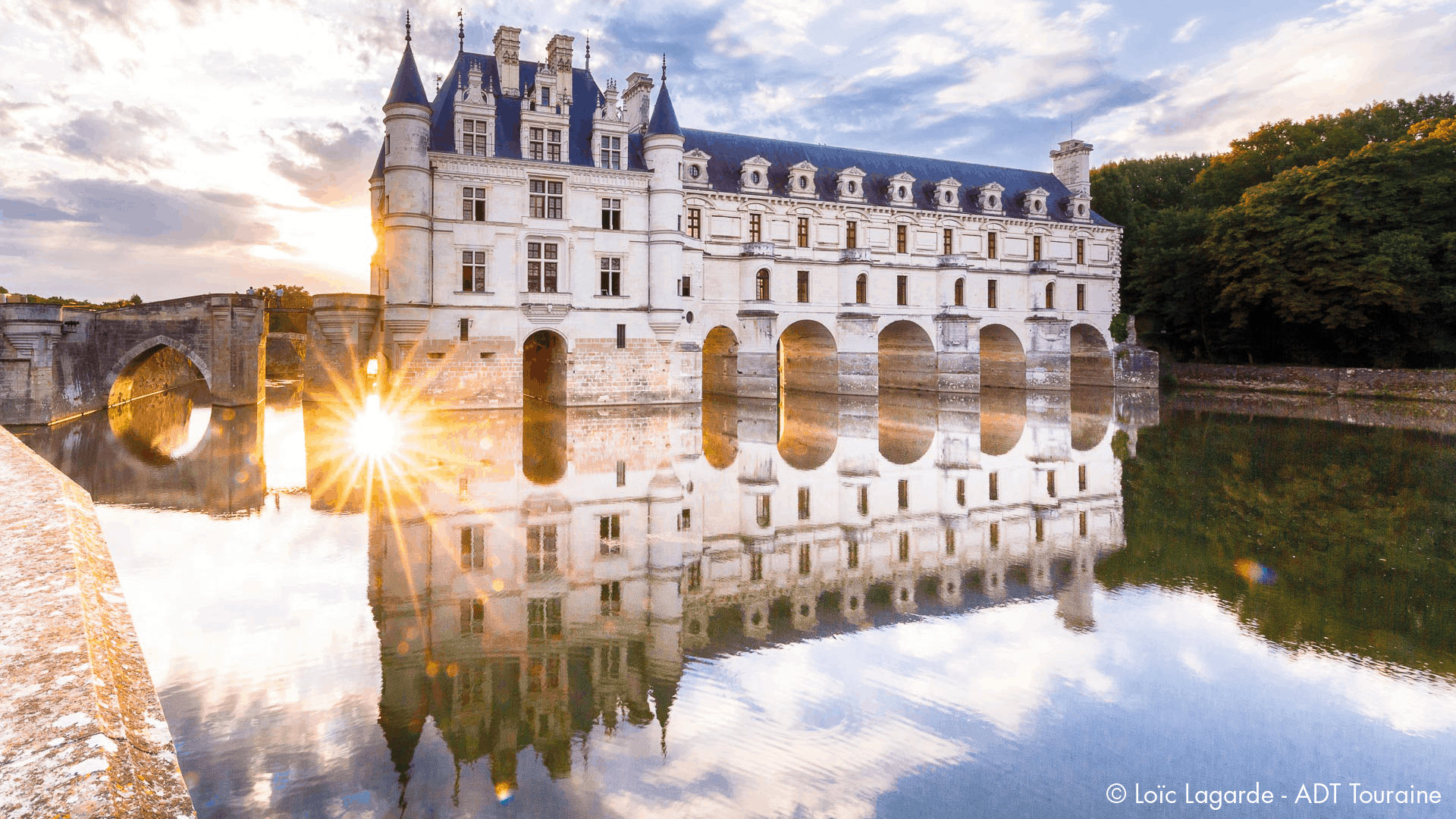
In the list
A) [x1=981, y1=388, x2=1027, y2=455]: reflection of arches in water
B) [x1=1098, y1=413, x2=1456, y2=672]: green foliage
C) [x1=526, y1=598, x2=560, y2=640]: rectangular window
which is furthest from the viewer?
[x1=981, y1=388, x2=1027, y2=455]: reflection of arches in water

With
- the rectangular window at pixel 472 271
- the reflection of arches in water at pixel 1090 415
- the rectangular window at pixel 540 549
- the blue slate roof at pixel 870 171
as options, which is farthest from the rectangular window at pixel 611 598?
the blue slate roof at pixel 870 171

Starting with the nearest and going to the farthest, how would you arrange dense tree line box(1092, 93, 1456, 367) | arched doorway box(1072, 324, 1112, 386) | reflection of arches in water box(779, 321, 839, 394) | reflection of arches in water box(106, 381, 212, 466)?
reflection of arches in water box(106, 381, 212, 466) < dense tree line box(1092, 93, 1456, 367) < reflection of arches in water box(779, 321, 839, 394) < arched doorway box(1072, 324, 1112, 386)

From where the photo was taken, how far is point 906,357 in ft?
136

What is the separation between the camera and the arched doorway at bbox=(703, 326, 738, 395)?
36656mm

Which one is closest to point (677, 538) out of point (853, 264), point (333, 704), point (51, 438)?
point (333, 704)

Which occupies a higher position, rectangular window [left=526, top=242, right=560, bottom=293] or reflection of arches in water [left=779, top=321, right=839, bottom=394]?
rectangular window [left=526, top=242, right=560, bottom=293]

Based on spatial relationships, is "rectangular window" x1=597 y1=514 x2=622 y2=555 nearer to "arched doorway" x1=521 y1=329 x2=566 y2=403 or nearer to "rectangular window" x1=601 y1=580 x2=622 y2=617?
"rectangular window" x1=601 y1=580 x2=622 y2=617

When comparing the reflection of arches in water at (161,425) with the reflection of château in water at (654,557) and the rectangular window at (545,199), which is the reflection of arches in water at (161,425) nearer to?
the reflection of château in water at (654,557)

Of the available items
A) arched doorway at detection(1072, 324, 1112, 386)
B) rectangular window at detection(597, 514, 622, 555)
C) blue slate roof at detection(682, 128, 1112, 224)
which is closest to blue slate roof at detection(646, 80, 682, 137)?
blue slate roof at detection(682, 128, 1112, 224)

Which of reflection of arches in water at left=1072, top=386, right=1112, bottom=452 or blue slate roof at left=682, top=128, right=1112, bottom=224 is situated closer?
reflection of arches in water at left=1072, top=386, right=1112, bottom=452

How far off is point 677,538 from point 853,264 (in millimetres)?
28961

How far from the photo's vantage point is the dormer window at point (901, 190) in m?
39.4

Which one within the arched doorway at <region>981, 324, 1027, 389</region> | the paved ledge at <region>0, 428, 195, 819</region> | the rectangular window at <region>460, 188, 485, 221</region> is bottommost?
the paved ledge at <region>0, 428, 195, 819</region>

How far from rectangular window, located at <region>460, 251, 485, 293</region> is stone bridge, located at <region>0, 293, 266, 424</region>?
7.02 m
